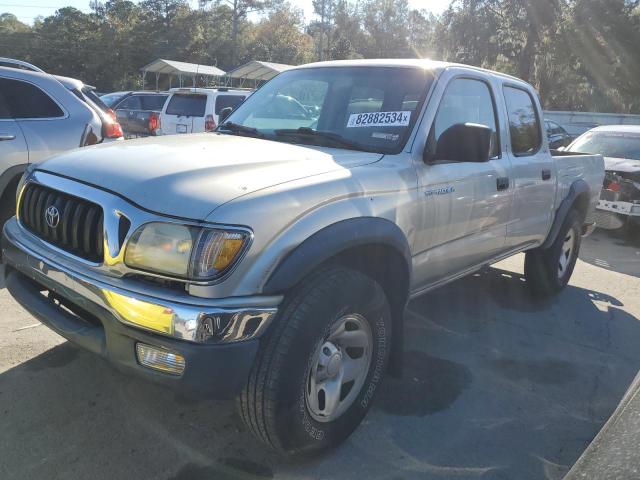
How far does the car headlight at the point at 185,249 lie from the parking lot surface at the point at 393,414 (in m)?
1.02

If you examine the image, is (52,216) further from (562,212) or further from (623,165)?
(623,165)

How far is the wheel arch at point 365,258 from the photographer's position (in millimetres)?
2316

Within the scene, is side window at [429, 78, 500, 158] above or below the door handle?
above

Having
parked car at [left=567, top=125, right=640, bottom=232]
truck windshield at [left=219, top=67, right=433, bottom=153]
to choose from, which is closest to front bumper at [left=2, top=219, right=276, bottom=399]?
truck windshield at [left=219, top=67, right=433, bottom=153]

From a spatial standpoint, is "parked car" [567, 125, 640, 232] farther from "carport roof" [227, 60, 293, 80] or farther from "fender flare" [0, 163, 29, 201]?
"carport roof" [227, 60, 293, 80]

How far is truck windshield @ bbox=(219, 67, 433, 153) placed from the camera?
3264 mm

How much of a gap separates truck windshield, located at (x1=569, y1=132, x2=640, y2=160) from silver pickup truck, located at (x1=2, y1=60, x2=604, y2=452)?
599 cm

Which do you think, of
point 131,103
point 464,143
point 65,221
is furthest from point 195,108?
point 65,221

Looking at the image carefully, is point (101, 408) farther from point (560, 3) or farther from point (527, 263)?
point (560, 3)

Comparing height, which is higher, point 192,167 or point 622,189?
point 192,167

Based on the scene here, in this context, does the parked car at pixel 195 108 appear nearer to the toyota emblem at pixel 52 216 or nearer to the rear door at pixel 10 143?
the rear door at pixel 10 143

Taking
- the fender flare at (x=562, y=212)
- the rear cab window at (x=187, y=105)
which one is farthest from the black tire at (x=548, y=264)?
the rear cab window at (x=187, y=105)

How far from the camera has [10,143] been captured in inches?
199

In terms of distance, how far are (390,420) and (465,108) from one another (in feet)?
6.73
